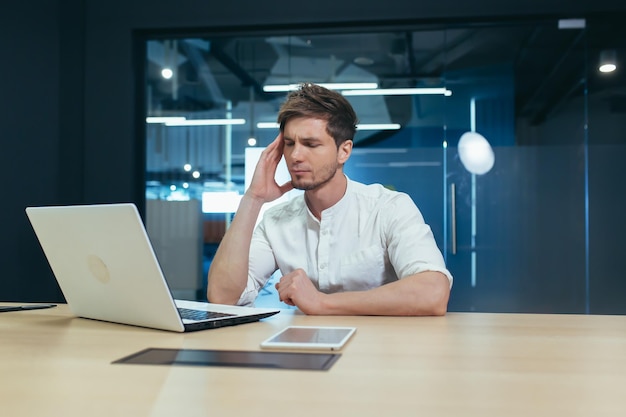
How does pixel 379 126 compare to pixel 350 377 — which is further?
pixel 379 126

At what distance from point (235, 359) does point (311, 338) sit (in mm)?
193

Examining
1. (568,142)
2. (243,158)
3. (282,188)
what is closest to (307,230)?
(282,188)

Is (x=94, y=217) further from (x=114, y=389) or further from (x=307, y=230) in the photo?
(x=307, y=230)

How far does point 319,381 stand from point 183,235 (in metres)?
3.72

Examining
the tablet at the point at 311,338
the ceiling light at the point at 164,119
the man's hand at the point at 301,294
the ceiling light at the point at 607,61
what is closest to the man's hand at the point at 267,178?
the man's hand at the point at 301,294

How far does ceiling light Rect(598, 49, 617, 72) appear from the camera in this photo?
4.11 meters

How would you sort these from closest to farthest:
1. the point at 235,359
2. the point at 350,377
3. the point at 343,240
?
the point at 350,377 → the point at 235,359 → the point at 343,240

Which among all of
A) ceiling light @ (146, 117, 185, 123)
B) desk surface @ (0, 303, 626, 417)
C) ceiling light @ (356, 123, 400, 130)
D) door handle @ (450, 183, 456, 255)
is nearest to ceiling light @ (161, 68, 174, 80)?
ceiling light @ (146, 117, 185, 123)

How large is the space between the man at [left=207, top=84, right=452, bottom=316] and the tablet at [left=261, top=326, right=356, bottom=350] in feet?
2.31

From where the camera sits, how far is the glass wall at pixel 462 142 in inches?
163

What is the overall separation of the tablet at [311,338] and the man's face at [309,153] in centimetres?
99

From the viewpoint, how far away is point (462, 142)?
167 inches

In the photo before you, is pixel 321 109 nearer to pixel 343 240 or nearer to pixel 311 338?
pixel 343 240

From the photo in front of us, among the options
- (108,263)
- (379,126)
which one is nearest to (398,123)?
(379,126)
